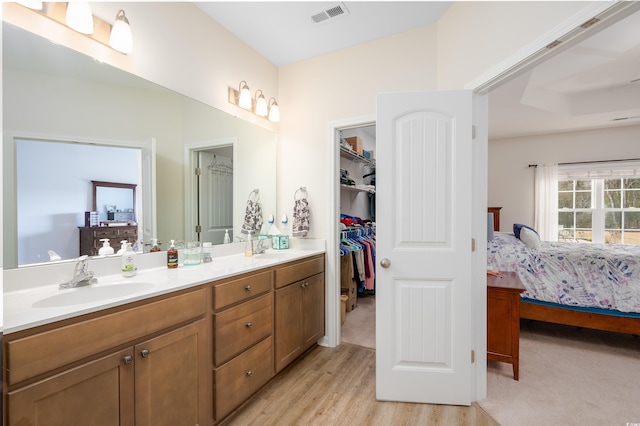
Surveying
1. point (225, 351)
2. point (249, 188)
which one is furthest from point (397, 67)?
point (225, 351)

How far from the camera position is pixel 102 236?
1627 millimetres

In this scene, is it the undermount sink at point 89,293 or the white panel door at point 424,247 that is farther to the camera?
the white panel door at point 424,247

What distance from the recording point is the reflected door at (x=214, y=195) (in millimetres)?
2254

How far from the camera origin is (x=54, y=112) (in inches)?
56.4

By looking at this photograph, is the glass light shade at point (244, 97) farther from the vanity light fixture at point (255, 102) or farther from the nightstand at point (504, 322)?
the nightstand at point (504, 322)

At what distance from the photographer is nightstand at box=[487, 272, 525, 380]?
211 centimetres

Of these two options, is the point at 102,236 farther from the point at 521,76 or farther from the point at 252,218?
the point at 521,76

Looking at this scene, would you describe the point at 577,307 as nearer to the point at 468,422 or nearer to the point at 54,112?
the point at 468,422

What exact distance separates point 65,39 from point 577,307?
4301 millimetres

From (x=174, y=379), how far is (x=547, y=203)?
6267 mm

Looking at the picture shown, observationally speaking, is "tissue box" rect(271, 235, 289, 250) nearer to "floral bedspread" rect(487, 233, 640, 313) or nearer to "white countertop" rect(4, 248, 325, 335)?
"white countertop" rect(4, 248, 325, 335)

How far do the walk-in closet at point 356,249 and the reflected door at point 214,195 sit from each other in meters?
1.48

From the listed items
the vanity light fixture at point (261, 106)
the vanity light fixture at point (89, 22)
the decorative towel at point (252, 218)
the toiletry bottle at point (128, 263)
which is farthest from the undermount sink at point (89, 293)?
the vanity light fixture at point (261, 106)

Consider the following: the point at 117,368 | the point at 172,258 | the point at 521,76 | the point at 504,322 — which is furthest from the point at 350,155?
the point at 117,368
